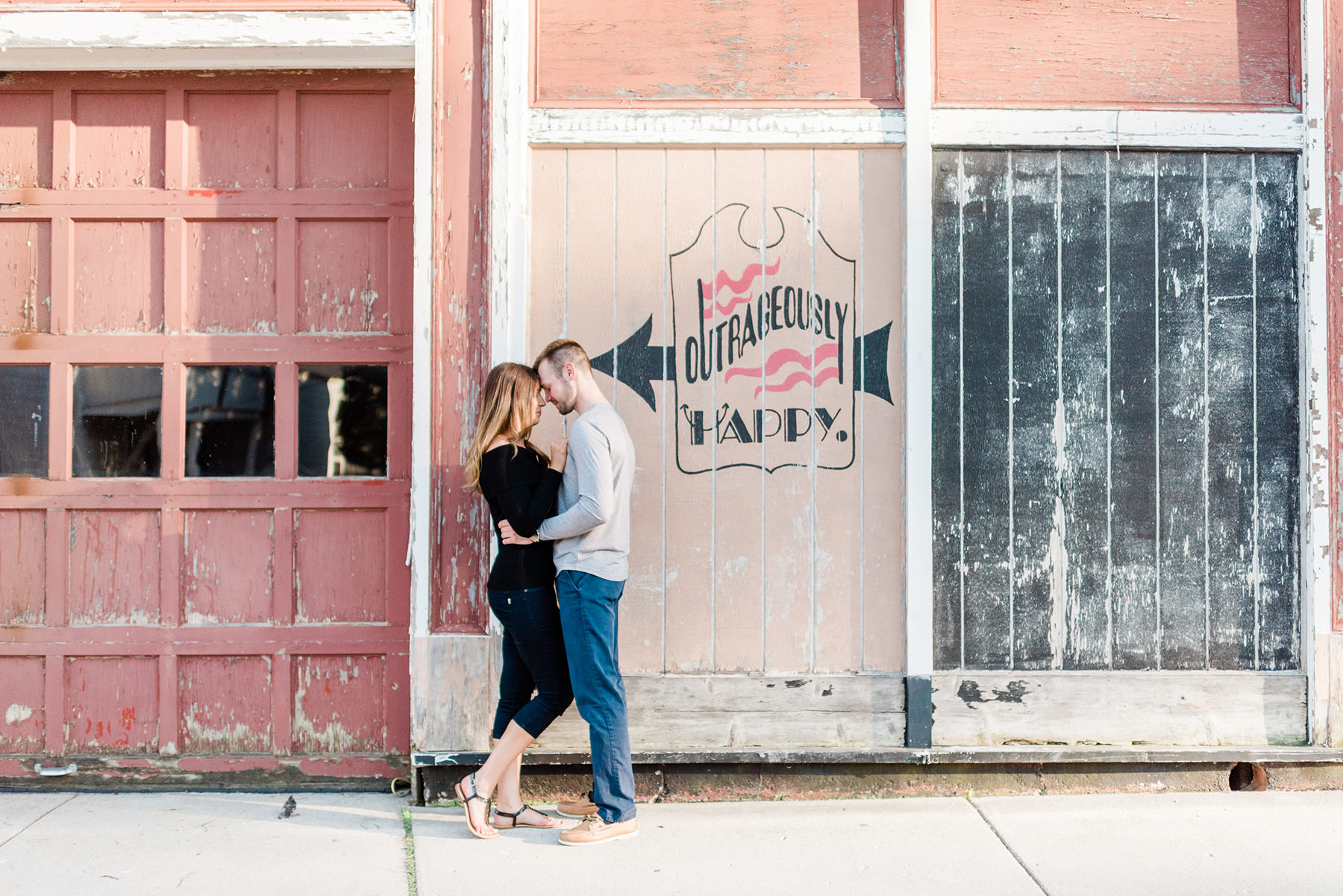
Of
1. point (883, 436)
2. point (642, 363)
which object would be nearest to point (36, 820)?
point (642, 363)

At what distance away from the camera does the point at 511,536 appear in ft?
10.6

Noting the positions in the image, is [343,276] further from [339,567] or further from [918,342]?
[918,342]

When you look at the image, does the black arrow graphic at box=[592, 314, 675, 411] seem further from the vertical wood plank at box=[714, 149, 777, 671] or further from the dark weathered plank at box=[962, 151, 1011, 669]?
the dark weathered plank at box=[962, 151, 1011, 669]

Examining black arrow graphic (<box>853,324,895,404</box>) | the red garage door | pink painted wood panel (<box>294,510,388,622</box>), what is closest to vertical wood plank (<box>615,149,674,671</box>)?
black arrow graphic (<box>853,324,895,404</box>)

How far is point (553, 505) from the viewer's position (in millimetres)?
3248

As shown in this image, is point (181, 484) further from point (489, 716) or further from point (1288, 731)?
point (1288, 731)

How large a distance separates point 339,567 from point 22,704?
1378mm

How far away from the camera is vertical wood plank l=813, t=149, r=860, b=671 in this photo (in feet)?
12.2

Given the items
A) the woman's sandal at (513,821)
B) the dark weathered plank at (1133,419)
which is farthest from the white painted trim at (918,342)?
the woman's sandal at (513,821)

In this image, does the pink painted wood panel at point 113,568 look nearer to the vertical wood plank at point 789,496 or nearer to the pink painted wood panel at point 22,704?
the pink painted wood panel at point 22,704

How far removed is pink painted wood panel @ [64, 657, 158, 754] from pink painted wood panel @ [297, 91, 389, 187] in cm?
211

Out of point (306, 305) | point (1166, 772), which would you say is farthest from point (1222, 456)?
point (306, 305)

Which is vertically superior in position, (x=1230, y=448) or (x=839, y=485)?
(x=1230, y=448)

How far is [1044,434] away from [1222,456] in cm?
71
